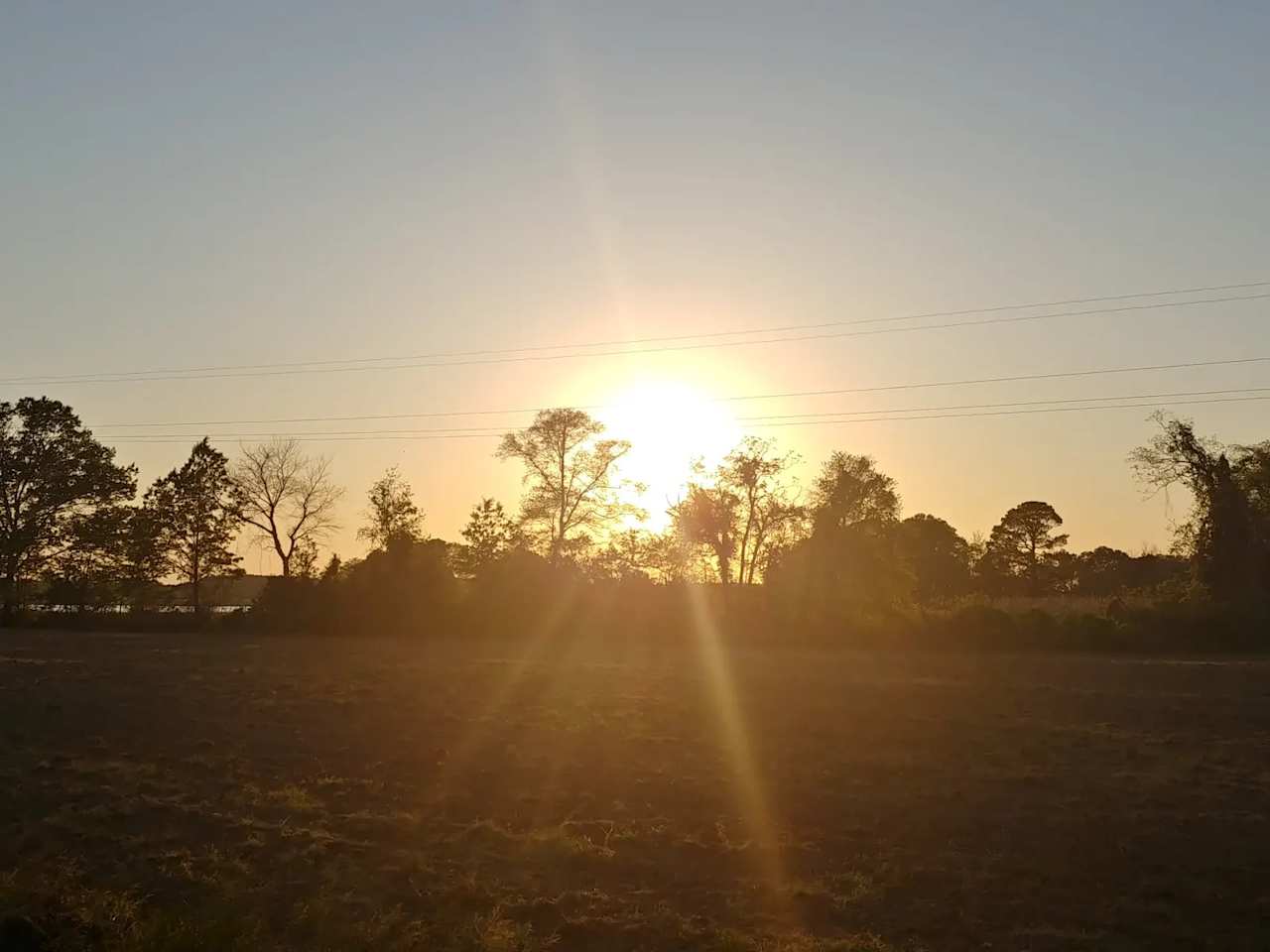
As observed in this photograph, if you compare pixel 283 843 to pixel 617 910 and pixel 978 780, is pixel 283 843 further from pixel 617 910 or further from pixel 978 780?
pixel 978 780

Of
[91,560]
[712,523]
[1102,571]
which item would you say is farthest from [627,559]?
[1102,571]

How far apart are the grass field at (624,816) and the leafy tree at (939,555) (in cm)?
6309

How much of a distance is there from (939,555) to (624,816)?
82265 millimetres

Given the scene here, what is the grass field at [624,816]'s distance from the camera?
10430 mm

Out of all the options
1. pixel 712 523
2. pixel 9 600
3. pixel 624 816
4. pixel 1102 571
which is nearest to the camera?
pixel 624 816

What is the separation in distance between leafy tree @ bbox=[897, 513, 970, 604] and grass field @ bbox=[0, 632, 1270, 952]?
207 ft

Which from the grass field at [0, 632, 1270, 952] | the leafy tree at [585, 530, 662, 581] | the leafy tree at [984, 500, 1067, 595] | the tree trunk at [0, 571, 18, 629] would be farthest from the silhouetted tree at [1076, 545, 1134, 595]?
the tree trunk at [0, 571, 18, 629]

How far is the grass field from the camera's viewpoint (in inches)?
411

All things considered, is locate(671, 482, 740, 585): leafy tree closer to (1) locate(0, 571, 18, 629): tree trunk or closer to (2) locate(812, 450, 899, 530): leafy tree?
(2) locate(812, 450, 899, 530): leafy tree

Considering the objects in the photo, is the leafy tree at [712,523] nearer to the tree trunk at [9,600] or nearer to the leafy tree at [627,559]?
the leafy tree at [627,559]

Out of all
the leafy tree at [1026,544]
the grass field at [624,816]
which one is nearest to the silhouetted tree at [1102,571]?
the leafy tree at [1026,544]

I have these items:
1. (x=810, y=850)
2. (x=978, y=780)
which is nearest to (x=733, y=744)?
(x=978, y=780)

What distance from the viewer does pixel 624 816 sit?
47.3 feet

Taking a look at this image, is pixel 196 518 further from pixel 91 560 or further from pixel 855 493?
pixel 855 493
